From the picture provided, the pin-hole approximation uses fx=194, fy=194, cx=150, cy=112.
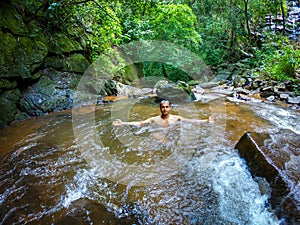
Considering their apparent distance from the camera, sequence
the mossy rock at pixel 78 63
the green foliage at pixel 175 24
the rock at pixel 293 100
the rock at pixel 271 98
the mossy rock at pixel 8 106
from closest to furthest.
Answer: the mossy rock at pixel 8 106 < the rock at pixel 293 100 < the rock at pixel 271 98 < the mossy rock at pixel 78 63 < the green foliage at pixel 175 24

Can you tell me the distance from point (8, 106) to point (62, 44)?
2.99 metres

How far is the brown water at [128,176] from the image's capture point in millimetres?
1889

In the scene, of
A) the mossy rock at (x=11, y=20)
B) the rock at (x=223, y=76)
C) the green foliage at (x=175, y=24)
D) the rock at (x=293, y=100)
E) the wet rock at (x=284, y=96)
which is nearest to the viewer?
the mossy rock at (x=11, y=20)

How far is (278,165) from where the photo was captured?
217 centimetres

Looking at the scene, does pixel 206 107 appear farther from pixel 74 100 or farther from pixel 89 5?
pixel 89 5

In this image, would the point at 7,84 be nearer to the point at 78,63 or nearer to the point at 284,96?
the point at 78,63

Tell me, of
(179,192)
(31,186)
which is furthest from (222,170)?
(31,186)

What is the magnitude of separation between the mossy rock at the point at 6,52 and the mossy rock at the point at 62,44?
134cm

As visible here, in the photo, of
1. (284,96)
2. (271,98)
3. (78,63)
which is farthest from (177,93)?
(78,63)

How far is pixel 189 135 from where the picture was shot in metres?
3.97

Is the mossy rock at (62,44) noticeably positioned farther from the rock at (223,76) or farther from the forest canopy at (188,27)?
the rock at (223,76)

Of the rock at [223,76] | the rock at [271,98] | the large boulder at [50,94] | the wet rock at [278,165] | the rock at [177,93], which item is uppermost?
the large boulder at [50,94]

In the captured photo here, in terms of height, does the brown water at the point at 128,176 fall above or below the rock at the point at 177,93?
above

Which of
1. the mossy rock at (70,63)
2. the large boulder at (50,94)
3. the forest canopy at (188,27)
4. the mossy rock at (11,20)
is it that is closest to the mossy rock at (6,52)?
the mossy rock at (11,20)
